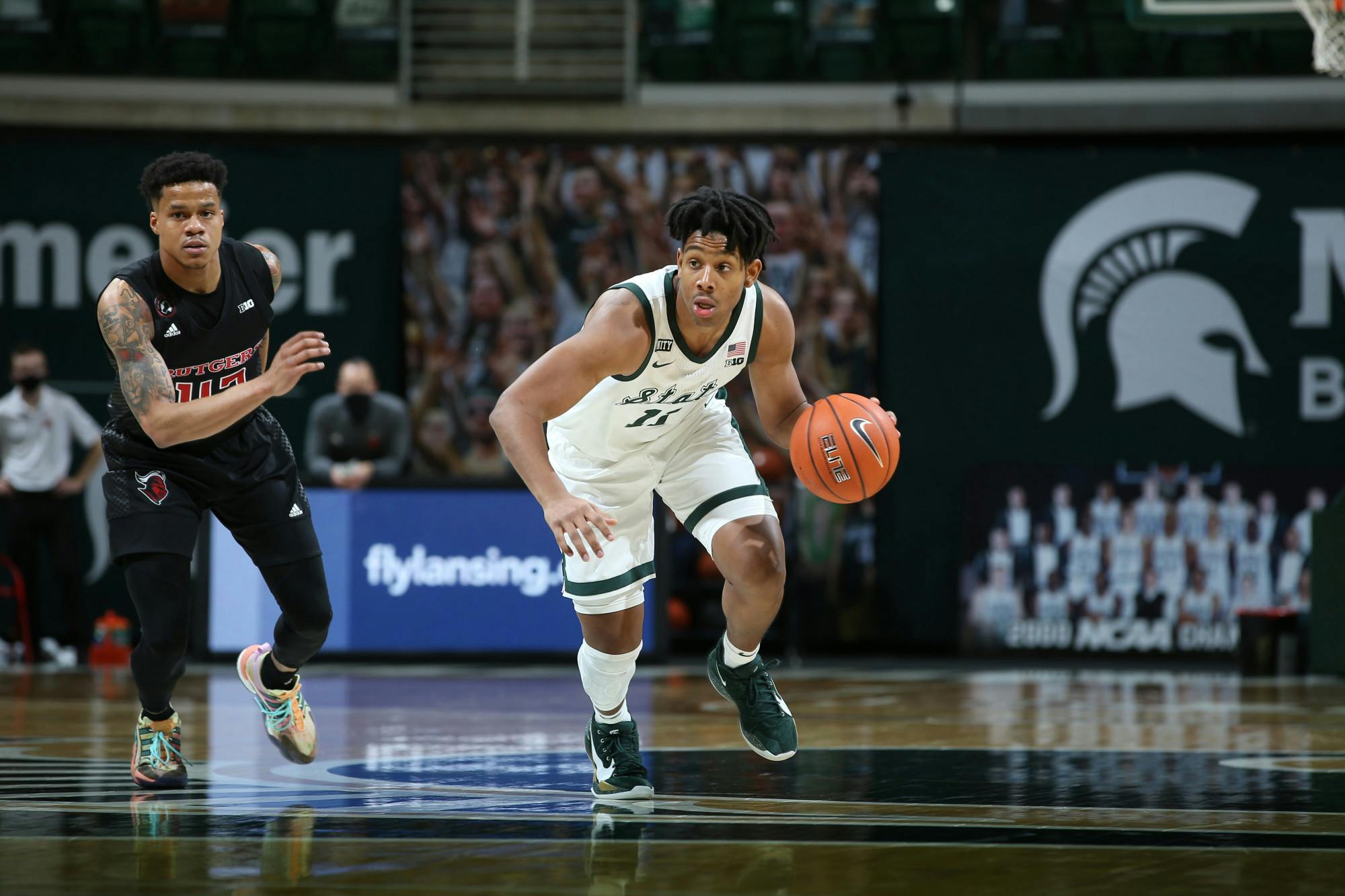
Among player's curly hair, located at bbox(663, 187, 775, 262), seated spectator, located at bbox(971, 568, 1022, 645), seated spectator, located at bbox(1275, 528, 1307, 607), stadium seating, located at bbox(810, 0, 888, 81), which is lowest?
seated spectator, located at bbox(971, 568, 1022, 645)

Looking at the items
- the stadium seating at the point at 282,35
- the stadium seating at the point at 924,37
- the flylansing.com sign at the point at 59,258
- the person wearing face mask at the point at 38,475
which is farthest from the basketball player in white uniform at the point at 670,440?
the stadium seating at the point at 282,35

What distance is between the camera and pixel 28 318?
12.0 metres

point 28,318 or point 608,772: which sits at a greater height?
point 28,318

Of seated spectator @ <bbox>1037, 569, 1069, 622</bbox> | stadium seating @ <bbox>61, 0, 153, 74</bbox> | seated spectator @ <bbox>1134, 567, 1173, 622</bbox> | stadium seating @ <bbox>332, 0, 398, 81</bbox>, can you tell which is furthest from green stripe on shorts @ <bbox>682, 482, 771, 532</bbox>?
stadium seating @ <bbox>61, 0, 153, 74</bbox>

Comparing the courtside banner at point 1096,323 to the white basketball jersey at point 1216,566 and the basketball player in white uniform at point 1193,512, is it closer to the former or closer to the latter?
the basketball player in white uniform at point 1193,512

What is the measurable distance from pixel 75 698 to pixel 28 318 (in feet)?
16.7

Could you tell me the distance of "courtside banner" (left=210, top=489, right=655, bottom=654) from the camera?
31.6 feet

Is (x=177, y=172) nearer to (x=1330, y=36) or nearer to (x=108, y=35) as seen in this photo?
(x=1330, y=36)

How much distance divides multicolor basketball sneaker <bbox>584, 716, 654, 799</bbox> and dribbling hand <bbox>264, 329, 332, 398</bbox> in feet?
4.13

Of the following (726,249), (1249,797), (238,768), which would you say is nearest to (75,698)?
(238,768)

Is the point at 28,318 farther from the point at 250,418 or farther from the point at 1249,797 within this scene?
the point at 1249,797

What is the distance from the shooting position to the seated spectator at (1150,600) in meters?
11.2

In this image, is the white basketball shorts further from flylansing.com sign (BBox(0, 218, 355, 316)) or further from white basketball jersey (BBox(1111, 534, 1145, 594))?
flylansing.com sign (BBox(0, 218, 355, 316))

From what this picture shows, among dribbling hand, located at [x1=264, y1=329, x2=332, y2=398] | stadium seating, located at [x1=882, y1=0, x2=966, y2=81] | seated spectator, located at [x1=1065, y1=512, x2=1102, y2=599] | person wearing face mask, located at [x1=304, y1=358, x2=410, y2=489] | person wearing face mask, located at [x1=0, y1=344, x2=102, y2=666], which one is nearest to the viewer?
dribbling hand, located at [x1=264, y1=329, x2=332, y2=398]
